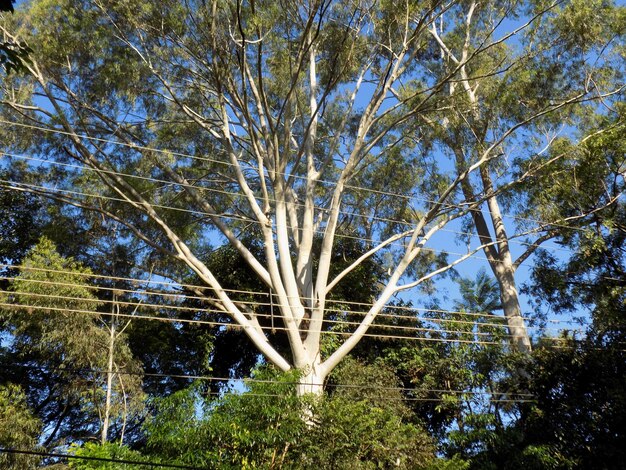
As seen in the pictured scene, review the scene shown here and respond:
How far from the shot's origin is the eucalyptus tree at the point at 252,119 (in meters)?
11.7

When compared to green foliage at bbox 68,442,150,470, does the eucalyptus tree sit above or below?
above

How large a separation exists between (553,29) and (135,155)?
9179 mm

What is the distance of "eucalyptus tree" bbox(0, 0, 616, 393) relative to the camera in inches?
461

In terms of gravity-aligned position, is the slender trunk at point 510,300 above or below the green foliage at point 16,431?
above

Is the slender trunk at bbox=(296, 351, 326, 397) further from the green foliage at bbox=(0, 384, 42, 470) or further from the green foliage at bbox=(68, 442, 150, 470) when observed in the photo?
the green foliage at bbox=(0, 384, 42, 470)

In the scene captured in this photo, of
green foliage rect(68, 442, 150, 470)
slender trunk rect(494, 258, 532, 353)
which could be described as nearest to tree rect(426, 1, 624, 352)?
slender trunk rect(494, 258, 532, 353)

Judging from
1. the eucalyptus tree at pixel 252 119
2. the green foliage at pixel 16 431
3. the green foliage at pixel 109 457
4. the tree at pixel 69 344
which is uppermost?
the eucalyptus tree at pixel 252 119

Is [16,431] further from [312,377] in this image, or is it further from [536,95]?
[536,95]

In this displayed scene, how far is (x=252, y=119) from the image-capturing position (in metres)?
12.1

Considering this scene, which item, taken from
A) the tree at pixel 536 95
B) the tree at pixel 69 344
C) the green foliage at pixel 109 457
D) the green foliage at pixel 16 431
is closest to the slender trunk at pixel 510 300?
the tree at pixel 536 95

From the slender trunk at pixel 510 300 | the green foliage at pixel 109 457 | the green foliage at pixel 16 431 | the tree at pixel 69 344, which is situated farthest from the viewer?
the slender trunk at pixel 510 300

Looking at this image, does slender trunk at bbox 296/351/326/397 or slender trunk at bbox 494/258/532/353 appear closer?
slender trunk at bbox 296/351/326/397

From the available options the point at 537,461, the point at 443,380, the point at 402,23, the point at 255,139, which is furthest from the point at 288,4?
the point at 537,461

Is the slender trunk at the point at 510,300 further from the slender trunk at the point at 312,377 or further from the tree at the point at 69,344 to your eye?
the tree at the point at 69,344
